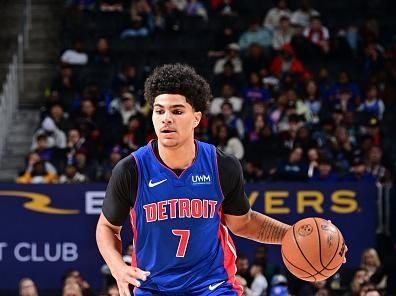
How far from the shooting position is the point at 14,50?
21.2 metres

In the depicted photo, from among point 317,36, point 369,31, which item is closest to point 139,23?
point 317,36

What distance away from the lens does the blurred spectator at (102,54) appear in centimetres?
1936

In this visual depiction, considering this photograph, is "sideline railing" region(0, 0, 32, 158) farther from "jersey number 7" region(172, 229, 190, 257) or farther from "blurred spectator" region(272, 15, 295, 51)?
"jersey number 7" region(172, 229, 190, 257)

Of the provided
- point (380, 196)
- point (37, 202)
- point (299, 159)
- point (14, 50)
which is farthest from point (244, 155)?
point (14, 50)

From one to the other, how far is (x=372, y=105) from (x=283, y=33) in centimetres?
260

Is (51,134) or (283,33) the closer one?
(51,134)

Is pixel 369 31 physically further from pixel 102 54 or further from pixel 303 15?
pixel 102 54

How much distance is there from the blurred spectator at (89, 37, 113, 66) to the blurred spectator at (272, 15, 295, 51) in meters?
3.17

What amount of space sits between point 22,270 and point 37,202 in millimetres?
971

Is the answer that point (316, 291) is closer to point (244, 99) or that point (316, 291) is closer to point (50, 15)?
point (244, 99)

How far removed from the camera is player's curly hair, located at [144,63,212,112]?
21.1ft

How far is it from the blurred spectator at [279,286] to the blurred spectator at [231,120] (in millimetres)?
4004

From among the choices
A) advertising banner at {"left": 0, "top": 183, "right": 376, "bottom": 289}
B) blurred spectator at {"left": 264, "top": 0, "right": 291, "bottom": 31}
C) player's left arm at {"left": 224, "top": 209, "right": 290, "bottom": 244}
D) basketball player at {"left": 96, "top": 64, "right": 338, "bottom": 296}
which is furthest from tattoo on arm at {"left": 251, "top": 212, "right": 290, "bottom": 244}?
blurred spectator at {"left": 264, "top": 0, "right": 291, "bottom": 31}

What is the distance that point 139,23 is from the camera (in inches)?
786
